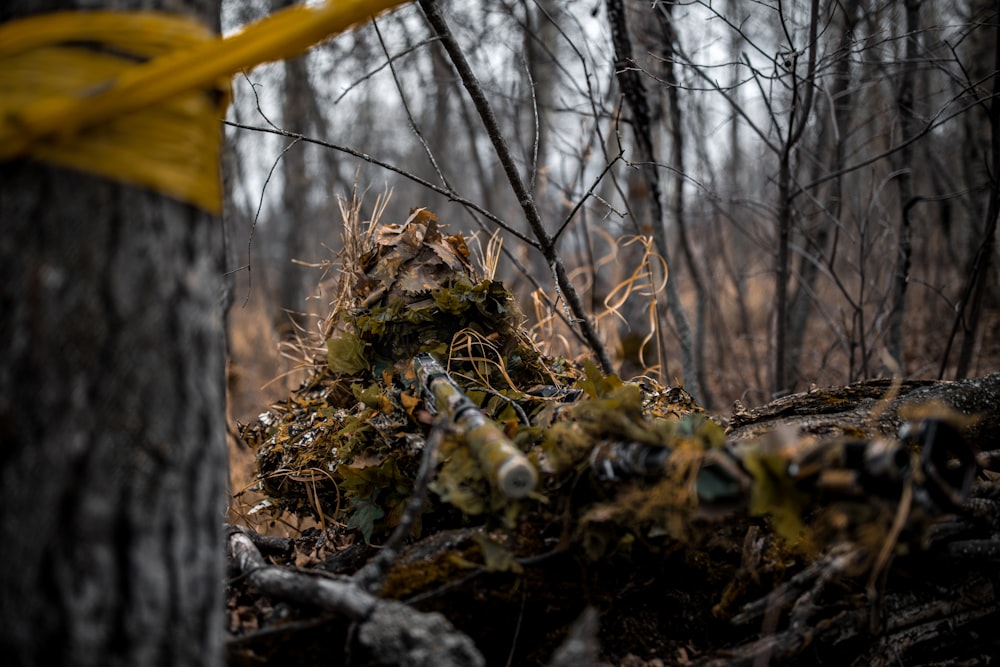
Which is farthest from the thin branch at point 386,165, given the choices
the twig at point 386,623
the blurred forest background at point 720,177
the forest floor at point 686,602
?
the twig at point 386,623

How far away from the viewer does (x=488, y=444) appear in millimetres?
1455

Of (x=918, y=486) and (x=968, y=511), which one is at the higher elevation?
(x=918, y=486)

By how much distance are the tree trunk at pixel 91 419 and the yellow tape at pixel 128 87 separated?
1.5 inches

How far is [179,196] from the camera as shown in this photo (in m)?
1.00

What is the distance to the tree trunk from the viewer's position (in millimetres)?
908

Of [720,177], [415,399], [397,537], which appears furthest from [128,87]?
[720,177]

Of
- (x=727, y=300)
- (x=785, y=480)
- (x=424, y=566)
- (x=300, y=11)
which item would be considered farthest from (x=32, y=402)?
(x=727, y=300)

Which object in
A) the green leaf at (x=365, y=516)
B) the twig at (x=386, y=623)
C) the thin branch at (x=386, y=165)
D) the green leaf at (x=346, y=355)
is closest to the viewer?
the twig at (x=386, y=623)

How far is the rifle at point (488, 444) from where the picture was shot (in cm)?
136

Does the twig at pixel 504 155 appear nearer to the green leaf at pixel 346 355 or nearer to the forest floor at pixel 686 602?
the green leaf at pixel 346 355

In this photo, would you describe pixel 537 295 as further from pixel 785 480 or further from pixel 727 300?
pixel 727 300

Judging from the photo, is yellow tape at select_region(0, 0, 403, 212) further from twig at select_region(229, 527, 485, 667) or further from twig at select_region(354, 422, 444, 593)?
twig at select_region(229, 527, 485, 667)

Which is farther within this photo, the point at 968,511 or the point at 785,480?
the point at 968,511

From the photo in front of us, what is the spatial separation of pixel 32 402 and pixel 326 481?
1.34m
